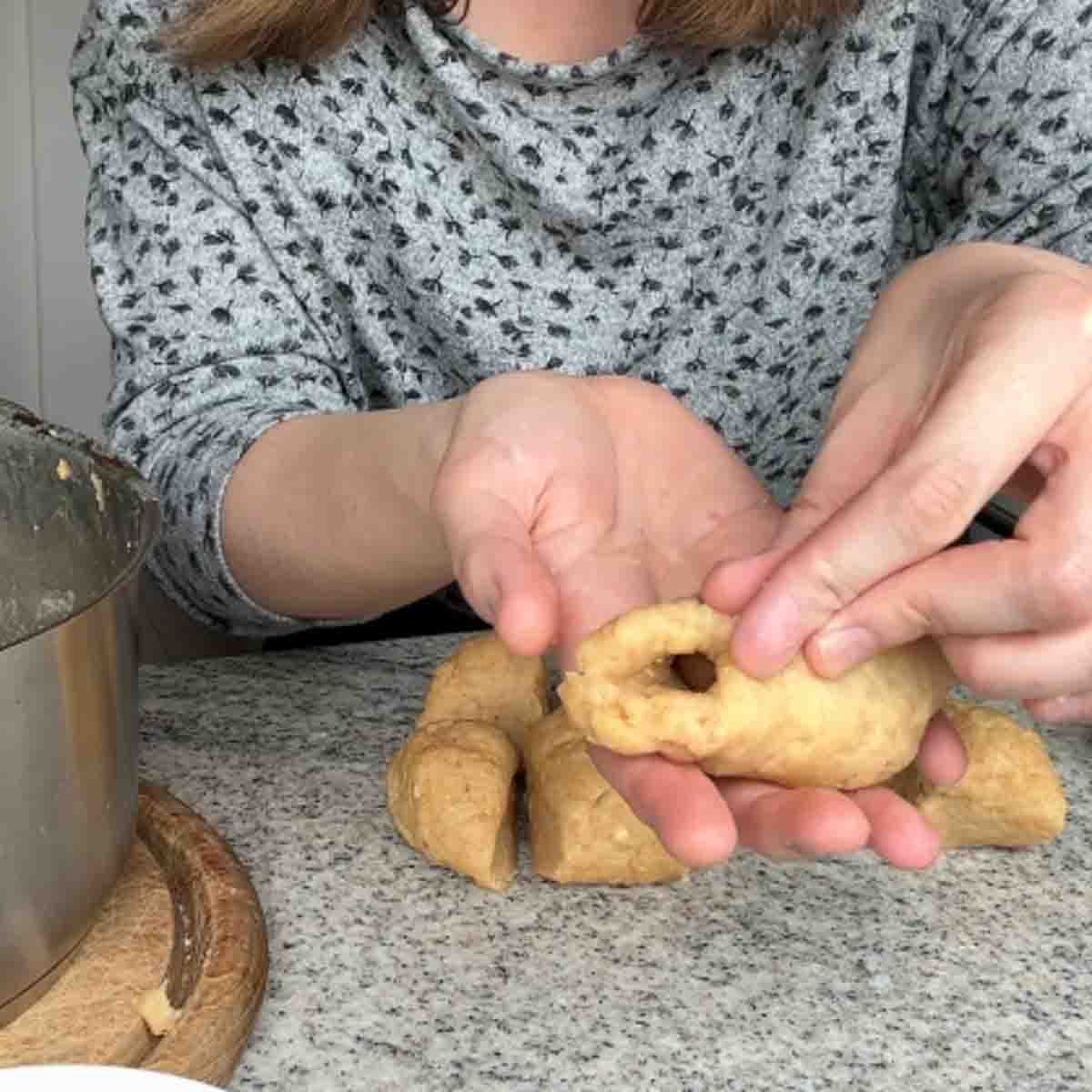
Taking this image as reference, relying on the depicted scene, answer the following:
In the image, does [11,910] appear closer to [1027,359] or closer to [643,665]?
[643,665]

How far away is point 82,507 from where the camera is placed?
2.81 feet

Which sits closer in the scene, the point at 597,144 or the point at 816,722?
the point at 816,722

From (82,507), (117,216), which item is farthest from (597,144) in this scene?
(82,507)

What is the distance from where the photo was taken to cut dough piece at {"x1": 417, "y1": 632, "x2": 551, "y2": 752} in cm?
94

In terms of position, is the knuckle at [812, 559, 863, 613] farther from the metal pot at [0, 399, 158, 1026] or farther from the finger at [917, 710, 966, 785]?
the metal pot at [0, 399, 158, 1026]

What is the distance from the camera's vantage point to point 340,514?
0.95 m

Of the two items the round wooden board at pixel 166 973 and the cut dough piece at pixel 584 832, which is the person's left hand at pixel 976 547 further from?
the round wooden board at pixel 166 973

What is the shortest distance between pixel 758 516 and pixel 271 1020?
1.17 ft

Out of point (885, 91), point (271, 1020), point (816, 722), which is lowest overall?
point (271, 1020)

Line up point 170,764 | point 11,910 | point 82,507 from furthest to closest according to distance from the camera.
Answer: point 170,764 → point 82,507 → point 11,910

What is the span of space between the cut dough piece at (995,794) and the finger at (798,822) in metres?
0.16

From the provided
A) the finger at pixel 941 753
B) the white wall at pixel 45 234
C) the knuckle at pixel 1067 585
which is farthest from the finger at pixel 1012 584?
the white wall at pixel 45 234

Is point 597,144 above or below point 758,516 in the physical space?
above

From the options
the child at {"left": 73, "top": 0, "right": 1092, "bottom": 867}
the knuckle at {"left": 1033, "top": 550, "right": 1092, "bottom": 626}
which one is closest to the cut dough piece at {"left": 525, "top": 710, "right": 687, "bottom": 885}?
the child at {"left": 73, "top": 0, "right": 1092, "bottom": 867}
